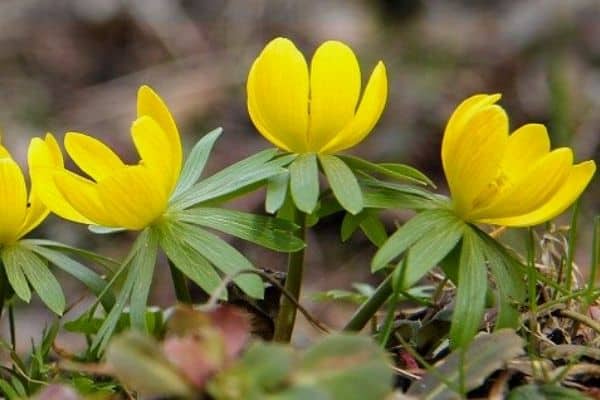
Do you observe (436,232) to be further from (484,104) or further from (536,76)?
(536,76)

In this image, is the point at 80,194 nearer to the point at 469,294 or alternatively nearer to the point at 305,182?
the point at 305,182

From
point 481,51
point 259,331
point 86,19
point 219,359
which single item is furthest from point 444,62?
point 219,359

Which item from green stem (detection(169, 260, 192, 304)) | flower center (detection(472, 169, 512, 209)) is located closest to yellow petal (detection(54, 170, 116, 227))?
green stem (detection(169, 260, 192, 304))

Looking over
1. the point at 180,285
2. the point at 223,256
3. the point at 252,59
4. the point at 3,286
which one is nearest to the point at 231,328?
the point at 223,256

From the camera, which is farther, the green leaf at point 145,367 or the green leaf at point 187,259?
the green leaf at point 187,259

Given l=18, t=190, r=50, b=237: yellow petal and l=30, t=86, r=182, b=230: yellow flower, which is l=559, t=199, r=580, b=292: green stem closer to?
l=30, t=86, r=182, b=230: yellow flower

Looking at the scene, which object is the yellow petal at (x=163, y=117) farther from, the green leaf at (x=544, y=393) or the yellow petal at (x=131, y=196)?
the green leaf at (x=544, y=393)

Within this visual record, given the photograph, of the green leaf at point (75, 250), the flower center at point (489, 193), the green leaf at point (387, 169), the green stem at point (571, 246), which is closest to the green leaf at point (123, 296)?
the green leaf at point (75, 250)
